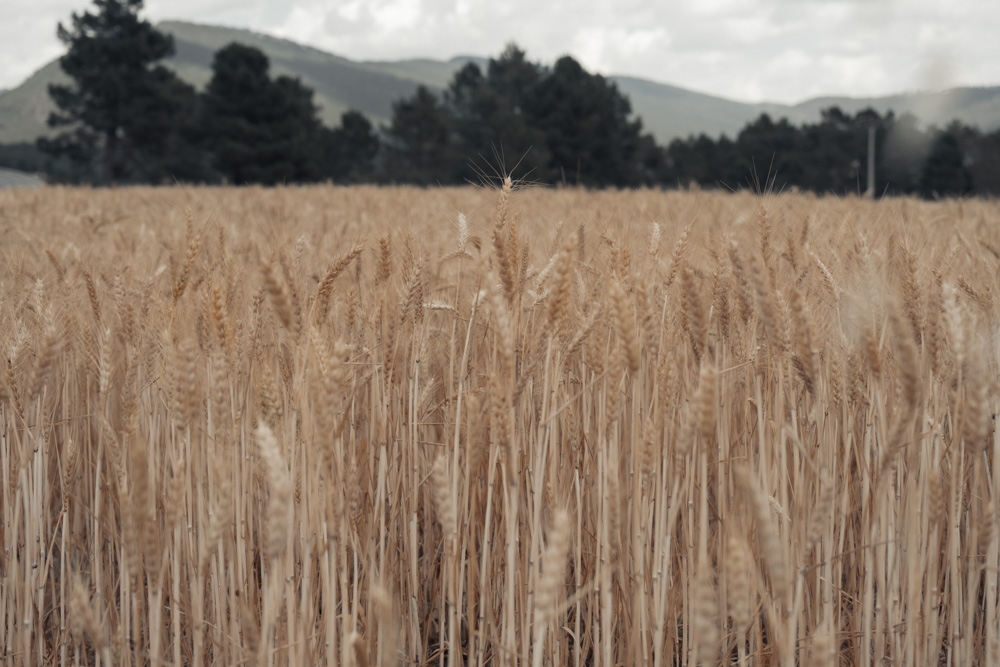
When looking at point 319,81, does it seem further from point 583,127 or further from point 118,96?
point 583,127

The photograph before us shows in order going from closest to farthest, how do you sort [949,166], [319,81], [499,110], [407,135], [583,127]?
[583,127] < [499,110] < [407,135] < [949,166] < [319,81]

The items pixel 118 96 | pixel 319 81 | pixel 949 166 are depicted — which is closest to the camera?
pixel 118 96

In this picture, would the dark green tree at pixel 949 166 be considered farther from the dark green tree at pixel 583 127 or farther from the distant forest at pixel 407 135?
the dark green tree at pixel 583 127

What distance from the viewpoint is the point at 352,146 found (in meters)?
39.9

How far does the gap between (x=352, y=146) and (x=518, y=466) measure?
133 ft

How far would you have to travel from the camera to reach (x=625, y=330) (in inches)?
44.6

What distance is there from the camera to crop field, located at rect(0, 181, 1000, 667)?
1152 millimetres

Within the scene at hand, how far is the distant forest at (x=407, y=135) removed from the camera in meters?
29.8

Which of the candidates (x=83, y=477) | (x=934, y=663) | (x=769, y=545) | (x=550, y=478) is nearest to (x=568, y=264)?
(x=550, y=478)

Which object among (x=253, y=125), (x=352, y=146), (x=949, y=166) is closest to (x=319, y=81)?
(x=352, y=146)

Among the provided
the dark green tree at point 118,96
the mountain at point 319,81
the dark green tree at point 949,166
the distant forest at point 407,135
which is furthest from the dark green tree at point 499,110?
the mountain at point 319,81

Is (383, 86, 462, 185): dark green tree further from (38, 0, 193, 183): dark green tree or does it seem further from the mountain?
the mountain

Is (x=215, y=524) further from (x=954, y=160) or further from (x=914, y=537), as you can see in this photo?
(x=954, y=160)

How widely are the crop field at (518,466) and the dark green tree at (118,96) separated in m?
31.6
